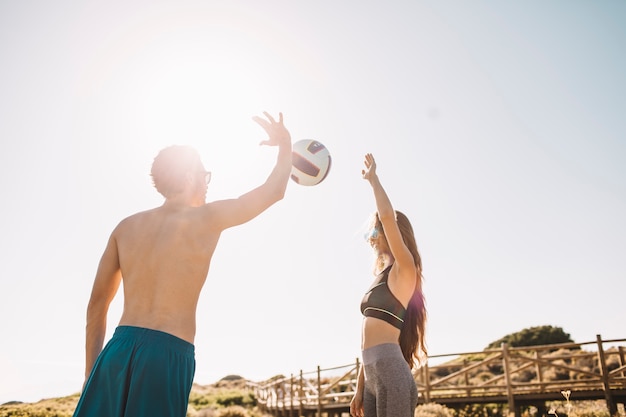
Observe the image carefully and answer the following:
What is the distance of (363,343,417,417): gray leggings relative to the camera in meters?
2.72

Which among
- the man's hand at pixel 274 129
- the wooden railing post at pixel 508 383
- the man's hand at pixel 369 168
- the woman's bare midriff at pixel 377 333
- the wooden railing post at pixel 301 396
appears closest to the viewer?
the man's hand at pixel 274 129

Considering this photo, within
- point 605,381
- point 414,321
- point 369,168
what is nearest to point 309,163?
point 369,168

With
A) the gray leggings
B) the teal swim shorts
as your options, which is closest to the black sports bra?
the gray leggings

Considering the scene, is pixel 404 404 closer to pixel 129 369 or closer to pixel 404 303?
pixel 404 303

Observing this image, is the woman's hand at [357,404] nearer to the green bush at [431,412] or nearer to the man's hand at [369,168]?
the man's hand at [369,168]

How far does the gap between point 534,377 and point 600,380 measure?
1525cm

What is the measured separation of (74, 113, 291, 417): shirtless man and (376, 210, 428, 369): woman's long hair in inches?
57.3

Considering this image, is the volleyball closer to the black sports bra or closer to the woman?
the woman

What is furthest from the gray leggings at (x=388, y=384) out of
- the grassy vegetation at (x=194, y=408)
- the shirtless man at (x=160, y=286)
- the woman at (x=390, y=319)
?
the grassy vegetation at (x=194, y=408)

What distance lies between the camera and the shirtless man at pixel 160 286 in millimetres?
1713

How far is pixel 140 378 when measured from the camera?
1.70 metres

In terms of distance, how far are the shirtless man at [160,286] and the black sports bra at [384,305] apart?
1.33 m

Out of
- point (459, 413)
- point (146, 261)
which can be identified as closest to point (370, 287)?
point (146, 261)

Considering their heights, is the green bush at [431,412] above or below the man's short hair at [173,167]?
below
